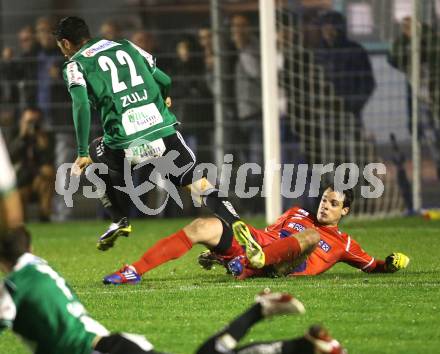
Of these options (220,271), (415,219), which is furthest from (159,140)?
(415,219)

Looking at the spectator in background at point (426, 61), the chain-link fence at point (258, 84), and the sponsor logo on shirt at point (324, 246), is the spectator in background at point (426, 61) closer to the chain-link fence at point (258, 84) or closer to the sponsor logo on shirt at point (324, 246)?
the chain-link fence at point (258, 84)

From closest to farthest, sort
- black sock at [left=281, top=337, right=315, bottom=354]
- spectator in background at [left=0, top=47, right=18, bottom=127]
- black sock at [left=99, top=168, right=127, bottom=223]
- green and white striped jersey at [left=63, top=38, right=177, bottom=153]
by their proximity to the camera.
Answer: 1. black sock at [left=281, top=337, right=315, bottom=354]
2. green and white striped jersey at [left=63, top=38, right=177, bottom=153]
3. black sock at [left=99, top=168, right=127, bottom=223]
4. spectator in background at [left=0, top=47, right=18, bottom=127]

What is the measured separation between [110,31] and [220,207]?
334 inches

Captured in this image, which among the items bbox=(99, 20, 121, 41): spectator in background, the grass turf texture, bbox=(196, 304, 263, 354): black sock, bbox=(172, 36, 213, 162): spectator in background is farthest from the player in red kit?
bbox=(99, 20, 121, 41): spectator in background

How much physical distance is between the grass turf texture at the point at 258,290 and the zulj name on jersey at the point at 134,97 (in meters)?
1.48

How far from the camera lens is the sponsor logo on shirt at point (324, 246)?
948 centimetres

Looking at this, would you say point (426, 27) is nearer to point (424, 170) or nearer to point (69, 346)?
point (424, 170)

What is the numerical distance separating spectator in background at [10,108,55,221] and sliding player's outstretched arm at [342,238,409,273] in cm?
886

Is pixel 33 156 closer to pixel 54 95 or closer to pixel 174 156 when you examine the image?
pixel 54 95

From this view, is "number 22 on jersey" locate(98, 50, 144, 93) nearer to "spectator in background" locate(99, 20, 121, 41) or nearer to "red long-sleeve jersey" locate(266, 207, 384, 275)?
"red long-sleeve jersey" locate(266, 207, 384, 275)

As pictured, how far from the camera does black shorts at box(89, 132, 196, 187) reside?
9.73m

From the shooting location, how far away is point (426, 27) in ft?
55.5

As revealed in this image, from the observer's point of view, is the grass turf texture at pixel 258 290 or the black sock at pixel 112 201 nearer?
the grass turf texture at pixel 258 290

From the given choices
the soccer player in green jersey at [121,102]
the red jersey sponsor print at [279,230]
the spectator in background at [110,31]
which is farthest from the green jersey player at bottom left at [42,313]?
the spectator in background at [110,31]
